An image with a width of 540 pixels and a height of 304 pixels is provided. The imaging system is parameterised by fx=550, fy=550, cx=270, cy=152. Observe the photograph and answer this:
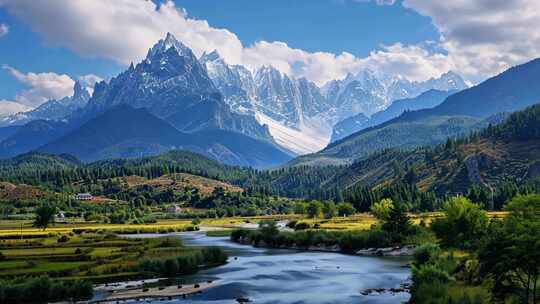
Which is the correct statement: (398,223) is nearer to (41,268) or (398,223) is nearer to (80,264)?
(80,264)

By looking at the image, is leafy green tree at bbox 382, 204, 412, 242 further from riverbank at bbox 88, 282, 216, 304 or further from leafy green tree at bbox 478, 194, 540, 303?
leafy green tree at bbox 478, 194, 540, 303

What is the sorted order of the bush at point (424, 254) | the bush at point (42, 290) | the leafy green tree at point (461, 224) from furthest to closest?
the leafy green tree at point (461, 224), the bush at point (424, 254), the bush at point (42, 290)

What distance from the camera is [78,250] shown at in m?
123

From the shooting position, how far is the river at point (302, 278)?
3310 inches

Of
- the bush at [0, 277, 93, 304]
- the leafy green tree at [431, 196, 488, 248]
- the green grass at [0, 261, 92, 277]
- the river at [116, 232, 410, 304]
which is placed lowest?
the river at [116, 232, 410, 304]

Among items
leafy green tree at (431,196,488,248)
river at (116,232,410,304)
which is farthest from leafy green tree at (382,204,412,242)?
leafy green tree at (431,196,488,248)

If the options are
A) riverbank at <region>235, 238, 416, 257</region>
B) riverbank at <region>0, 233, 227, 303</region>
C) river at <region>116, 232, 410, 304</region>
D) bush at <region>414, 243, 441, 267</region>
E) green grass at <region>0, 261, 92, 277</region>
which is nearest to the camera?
riverbank at <region>0, 233, 227, 303</region>

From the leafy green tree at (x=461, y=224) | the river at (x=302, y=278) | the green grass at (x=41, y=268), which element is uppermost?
the leafy green tree at (x=461, y=224)

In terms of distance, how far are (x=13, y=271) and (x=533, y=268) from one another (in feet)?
262

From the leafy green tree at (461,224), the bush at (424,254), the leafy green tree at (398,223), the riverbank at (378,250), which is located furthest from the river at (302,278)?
the leafy green tree at (398,223)

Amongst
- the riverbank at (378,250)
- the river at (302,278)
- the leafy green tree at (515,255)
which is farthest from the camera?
the riverbank at (378,250)

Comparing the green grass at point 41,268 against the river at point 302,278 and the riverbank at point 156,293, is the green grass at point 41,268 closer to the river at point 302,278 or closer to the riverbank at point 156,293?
the riverbank at point 156,293

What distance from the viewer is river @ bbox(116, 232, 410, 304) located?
84062mm

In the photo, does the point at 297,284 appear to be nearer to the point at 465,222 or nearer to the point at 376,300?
the point at 376,300
